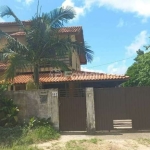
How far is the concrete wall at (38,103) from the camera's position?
10.8m

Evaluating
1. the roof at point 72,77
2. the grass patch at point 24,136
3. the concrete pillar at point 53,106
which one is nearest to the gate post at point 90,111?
the concrete pillar at point 53,106

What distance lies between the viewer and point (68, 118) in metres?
10.9

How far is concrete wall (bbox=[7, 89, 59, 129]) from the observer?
10.8m

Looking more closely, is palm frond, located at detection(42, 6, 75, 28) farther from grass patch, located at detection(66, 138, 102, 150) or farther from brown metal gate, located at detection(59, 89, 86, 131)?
grass patch, located at detection(66, 138, 102, 150)

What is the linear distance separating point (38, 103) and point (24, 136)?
1.85m

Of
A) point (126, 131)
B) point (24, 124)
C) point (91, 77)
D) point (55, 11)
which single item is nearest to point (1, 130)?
point (24, 124)

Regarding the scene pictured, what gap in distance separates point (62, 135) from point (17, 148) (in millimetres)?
2496

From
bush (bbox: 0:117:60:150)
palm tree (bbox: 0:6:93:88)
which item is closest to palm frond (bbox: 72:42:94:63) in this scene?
palm tree (bbox: 0:6:93:88)

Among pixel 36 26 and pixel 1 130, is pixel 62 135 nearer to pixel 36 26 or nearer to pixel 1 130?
pixel 1 130

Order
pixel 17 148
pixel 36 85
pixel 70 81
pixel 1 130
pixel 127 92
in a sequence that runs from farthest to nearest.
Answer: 1. pixel 70 81
2. pixel 36 85
3. pixel 127 92
4. pixel 1 130
5. pixel 17 148

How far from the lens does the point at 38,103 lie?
36.0ft

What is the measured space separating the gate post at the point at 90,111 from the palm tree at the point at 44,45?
262cm

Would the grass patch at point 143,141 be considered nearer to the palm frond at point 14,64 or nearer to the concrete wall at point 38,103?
the concrete wall at point 38,103

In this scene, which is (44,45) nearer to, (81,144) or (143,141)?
(81,144)
